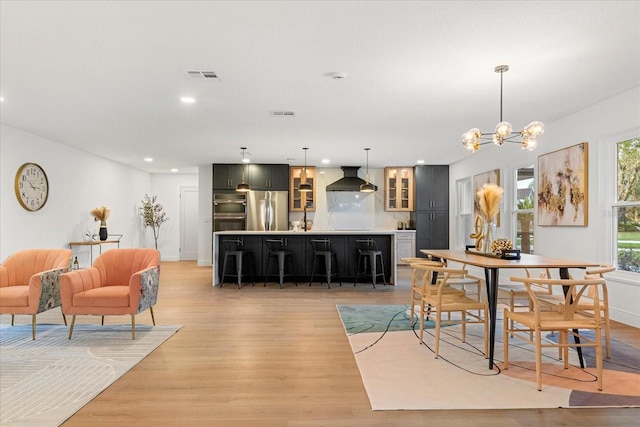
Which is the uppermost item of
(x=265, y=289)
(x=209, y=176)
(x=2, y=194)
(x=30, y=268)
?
(x=209, y=176)

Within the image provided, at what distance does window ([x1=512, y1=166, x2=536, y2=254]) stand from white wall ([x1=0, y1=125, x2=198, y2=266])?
8332 mm

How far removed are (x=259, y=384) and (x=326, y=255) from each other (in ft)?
13.9

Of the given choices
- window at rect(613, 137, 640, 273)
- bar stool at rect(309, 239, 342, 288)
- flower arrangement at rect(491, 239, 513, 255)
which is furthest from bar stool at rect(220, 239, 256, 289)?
window at rect(613, 137, 640, 273)

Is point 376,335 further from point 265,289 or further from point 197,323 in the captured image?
point 265,289

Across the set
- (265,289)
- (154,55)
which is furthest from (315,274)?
(154,55)

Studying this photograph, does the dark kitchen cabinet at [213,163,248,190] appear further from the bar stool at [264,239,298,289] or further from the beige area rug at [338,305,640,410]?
the beige area rug at [338,305,640,410]

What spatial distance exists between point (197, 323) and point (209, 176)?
20.1 ft

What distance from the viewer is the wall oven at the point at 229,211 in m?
9.68

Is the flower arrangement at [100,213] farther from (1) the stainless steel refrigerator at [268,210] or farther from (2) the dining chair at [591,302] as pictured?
(2) the dining chair at [591,302]

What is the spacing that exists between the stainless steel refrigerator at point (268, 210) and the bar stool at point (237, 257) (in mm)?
2208

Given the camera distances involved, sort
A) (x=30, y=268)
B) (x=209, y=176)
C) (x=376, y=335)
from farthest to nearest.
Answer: (x=209, y=176) → (x=30, y=268) → (x=376, y=335)

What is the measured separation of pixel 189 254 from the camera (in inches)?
453

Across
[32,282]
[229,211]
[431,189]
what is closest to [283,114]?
[32,282]

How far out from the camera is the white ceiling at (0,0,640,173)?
2738 mm
